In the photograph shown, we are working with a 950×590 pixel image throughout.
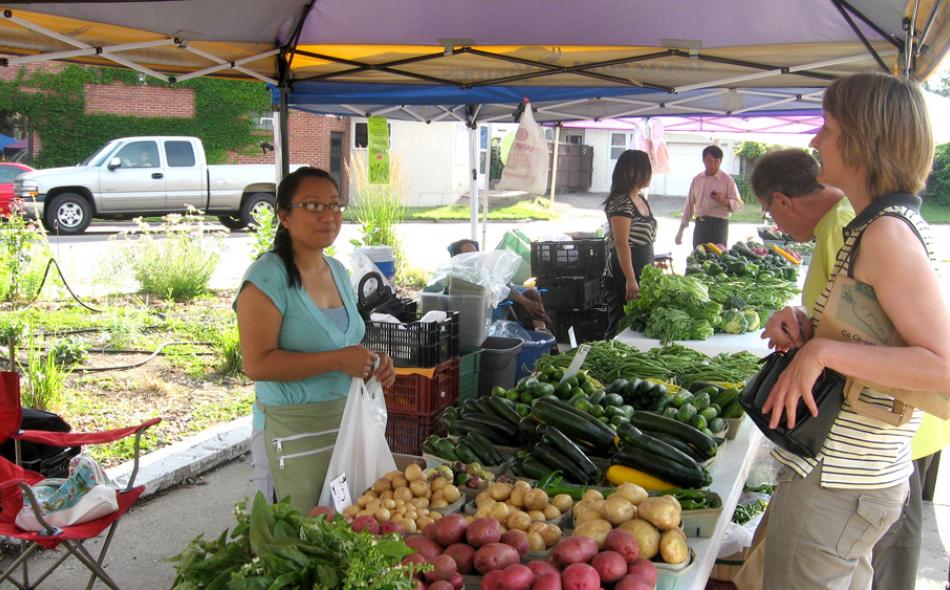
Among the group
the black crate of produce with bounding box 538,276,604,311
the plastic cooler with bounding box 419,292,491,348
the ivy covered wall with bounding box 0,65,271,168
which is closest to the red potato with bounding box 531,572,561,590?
the plastic cooler with bounding box 419,292,491,348

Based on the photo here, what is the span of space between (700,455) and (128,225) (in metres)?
18.8

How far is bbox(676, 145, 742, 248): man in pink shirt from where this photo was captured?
10195 mm

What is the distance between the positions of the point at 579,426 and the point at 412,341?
4.23 feet

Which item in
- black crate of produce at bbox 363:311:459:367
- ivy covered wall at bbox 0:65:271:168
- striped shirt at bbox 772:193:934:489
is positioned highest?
ivy covered wall at bbox 0:65:271:168

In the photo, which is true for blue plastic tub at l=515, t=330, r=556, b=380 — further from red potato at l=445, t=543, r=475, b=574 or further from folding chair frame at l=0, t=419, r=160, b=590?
red potato at l=445, t=543, r=475, b=574

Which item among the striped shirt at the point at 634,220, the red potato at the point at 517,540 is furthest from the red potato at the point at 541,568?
the striped shirt at the point at 634,220

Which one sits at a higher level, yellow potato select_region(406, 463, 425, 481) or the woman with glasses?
the woman with glasses

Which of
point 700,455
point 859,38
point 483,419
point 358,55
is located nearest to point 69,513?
point 483,419

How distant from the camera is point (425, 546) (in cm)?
210

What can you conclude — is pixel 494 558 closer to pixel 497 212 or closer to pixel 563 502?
pixel 563 502

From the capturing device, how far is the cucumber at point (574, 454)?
9.17 feet

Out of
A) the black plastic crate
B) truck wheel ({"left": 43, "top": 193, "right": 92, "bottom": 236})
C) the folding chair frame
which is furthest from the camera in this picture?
truck wheel ({"left": 43, "top": 193, "right": 92, "bottom": 236})

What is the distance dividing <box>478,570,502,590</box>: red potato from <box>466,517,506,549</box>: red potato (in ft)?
0.63

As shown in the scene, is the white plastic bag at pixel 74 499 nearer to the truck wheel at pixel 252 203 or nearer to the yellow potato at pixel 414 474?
the yellow potato at pixel 414 474
